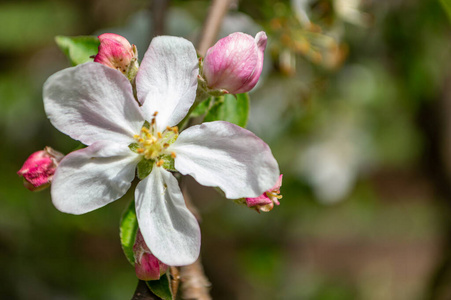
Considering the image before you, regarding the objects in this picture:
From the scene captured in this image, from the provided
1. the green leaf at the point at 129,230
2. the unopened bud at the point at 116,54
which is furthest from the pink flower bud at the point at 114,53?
the green leaf at the point at 129,230

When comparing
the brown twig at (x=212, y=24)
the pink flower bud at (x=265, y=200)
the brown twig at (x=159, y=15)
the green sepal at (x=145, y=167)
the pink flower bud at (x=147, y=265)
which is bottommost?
the pink flower bud at (x=147, y=265)

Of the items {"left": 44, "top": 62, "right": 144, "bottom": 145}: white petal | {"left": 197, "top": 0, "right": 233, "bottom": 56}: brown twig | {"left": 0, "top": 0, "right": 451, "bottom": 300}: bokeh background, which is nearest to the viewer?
{"left": 44, "top": 62, "right": 144, "bottom": 145}: white petal

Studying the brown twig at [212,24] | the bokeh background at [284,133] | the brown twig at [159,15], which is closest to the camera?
the brown twig at [212,24]

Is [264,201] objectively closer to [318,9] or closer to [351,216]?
[318,9]

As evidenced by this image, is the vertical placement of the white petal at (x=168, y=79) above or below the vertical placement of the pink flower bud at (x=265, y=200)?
above

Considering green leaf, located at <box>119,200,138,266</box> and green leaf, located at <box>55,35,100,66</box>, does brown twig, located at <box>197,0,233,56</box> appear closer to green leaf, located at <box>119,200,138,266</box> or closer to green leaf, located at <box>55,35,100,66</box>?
green leaf, located at <box>55,35,100,66</box>

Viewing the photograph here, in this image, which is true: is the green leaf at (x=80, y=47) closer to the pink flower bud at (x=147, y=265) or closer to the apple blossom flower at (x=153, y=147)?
the apple blossom flower at (x=153, y=147)

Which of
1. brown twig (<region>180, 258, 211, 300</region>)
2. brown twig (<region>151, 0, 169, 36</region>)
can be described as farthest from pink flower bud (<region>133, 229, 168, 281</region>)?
brown twig (<region>151, 0, 169, 36</region>)

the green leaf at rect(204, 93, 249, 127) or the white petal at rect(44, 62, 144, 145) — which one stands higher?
the white petal at rect(44, 62, 144, 145)
